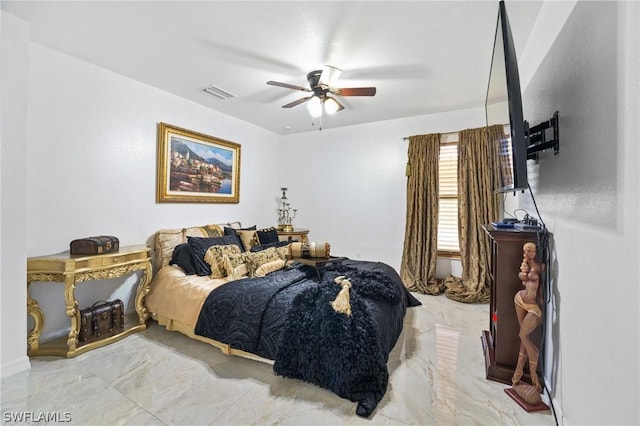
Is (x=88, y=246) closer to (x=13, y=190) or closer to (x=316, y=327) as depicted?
(x=13, y=190)

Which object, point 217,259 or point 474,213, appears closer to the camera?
point 217,259

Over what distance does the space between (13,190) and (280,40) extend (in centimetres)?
237

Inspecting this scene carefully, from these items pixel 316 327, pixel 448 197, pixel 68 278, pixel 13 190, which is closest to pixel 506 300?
pixel 316 327

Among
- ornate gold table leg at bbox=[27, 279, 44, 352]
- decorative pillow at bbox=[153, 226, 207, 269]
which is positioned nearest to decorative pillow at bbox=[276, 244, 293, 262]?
decorative pillow at bbox=[153, 226, 207, 269]

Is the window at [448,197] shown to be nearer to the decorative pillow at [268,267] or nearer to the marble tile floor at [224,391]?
the marble tile floor at [224,391]

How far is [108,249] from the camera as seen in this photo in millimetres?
2633

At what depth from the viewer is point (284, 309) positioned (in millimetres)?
2107

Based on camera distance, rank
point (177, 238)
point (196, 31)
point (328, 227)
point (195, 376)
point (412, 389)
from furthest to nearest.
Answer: point (328, 227) < point (177, 238) < point (196, 31) < point (195, 376) < point (412, 389)

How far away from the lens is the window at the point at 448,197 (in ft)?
13.6

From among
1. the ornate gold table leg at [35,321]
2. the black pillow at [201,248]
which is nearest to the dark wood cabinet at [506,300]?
the black pillow at [201,248]

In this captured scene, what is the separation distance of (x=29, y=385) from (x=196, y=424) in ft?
4.45

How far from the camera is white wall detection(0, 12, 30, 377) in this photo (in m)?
2.02

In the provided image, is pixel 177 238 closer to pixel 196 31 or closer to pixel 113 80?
pixel 113 80

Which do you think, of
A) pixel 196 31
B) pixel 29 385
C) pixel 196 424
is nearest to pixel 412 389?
pixel 196 424
